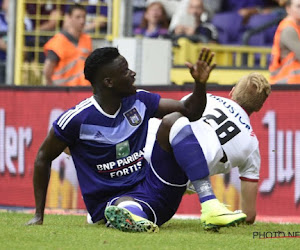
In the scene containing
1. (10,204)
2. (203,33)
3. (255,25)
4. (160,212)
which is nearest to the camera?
(160,212)

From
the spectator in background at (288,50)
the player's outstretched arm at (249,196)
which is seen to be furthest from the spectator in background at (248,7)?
the player's outstretched arm at (249,196)

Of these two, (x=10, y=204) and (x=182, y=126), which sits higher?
(x=182, y=126)

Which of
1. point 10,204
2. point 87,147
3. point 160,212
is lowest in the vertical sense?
point 10,204

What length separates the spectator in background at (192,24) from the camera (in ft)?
44.8

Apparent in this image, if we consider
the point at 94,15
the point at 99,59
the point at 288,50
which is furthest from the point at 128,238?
the point at 94,15

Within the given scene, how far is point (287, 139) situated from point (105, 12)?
5.83 m

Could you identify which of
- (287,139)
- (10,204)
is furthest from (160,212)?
(10,204)

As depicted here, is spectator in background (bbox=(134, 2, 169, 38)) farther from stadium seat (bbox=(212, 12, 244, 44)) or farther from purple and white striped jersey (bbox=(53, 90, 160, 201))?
purple and white striped jersey (bbox=(53, 90, 160, 201))

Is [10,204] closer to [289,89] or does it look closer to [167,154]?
[289,89]

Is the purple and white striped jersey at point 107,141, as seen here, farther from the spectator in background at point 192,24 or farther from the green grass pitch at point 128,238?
the spectator in background at point 192,24

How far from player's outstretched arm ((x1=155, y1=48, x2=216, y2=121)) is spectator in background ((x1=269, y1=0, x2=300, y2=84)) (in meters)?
3.64

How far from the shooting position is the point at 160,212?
671cm

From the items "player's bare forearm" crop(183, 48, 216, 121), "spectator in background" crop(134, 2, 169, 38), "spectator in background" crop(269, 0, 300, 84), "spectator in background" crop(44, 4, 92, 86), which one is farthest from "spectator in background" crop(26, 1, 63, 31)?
"player's bare forearm" crop(183, 48, 216, 121)

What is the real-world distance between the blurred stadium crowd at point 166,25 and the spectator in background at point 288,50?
1859 mm
